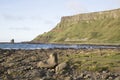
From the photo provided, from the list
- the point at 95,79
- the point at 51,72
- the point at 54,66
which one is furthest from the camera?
the point at 54,66

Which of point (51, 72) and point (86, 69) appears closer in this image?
point (51, 72)

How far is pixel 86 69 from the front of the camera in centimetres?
4034

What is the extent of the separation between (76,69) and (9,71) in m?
8.17

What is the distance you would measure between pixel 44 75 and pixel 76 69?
717 cm

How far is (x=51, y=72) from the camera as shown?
37.0 meters

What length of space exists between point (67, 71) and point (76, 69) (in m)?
3.25

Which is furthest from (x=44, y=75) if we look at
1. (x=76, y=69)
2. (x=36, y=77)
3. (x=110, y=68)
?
(x=110, y=68)

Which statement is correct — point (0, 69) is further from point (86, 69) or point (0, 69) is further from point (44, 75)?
point (86, 69)

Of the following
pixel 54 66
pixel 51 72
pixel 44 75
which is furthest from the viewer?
pixel 54 66

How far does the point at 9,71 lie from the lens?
38.1 metres

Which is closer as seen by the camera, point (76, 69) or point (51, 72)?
point (51, 72)

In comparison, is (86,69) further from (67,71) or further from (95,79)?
(95,79)

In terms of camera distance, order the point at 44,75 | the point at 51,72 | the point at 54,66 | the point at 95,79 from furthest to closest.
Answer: the point at 54,66, the point at 51,72, the point at 44,75, the point at 95,79

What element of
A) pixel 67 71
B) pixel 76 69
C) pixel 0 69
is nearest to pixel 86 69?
pixel 76 69
